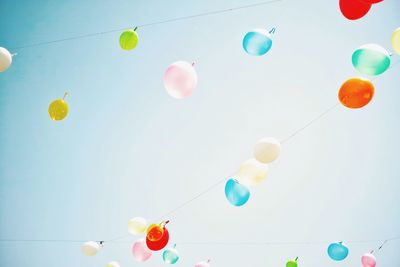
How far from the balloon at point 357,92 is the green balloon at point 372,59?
0.29 ft

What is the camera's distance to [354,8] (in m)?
2.34

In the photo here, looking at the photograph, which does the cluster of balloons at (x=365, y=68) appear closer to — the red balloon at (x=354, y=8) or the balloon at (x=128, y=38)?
the red balloon at (x=354, y=8)

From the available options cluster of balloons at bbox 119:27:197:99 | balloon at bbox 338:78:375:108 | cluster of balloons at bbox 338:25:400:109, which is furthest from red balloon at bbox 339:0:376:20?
cluster of balloons at bbox 119:27:197:99

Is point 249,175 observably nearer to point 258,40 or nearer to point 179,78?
point 179,78

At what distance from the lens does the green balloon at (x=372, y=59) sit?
233cm

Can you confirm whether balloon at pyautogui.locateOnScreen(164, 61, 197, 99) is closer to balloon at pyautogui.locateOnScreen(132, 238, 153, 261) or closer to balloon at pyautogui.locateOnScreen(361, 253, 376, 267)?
balloon at pyautogui.locateOnScreen(132, 238, 153, 261)

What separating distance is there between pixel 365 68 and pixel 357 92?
0.18m

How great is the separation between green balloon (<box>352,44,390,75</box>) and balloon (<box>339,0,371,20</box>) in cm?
24

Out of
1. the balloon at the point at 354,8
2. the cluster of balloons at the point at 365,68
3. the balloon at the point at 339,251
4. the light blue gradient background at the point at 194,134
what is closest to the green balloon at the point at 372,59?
the cluster of balloons at the point at 365,68

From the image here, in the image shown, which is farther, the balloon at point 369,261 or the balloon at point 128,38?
the balloon at point 369,261

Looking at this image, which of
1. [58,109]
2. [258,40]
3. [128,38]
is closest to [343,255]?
[258,40]

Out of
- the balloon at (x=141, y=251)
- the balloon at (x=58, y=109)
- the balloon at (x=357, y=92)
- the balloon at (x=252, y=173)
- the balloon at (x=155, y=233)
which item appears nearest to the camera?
the balloon at (x=357, y=92)

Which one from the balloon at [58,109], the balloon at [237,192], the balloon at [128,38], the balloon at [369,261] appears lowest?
the balloon at [369,261]

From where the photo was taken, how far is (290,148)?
5.10 metres
